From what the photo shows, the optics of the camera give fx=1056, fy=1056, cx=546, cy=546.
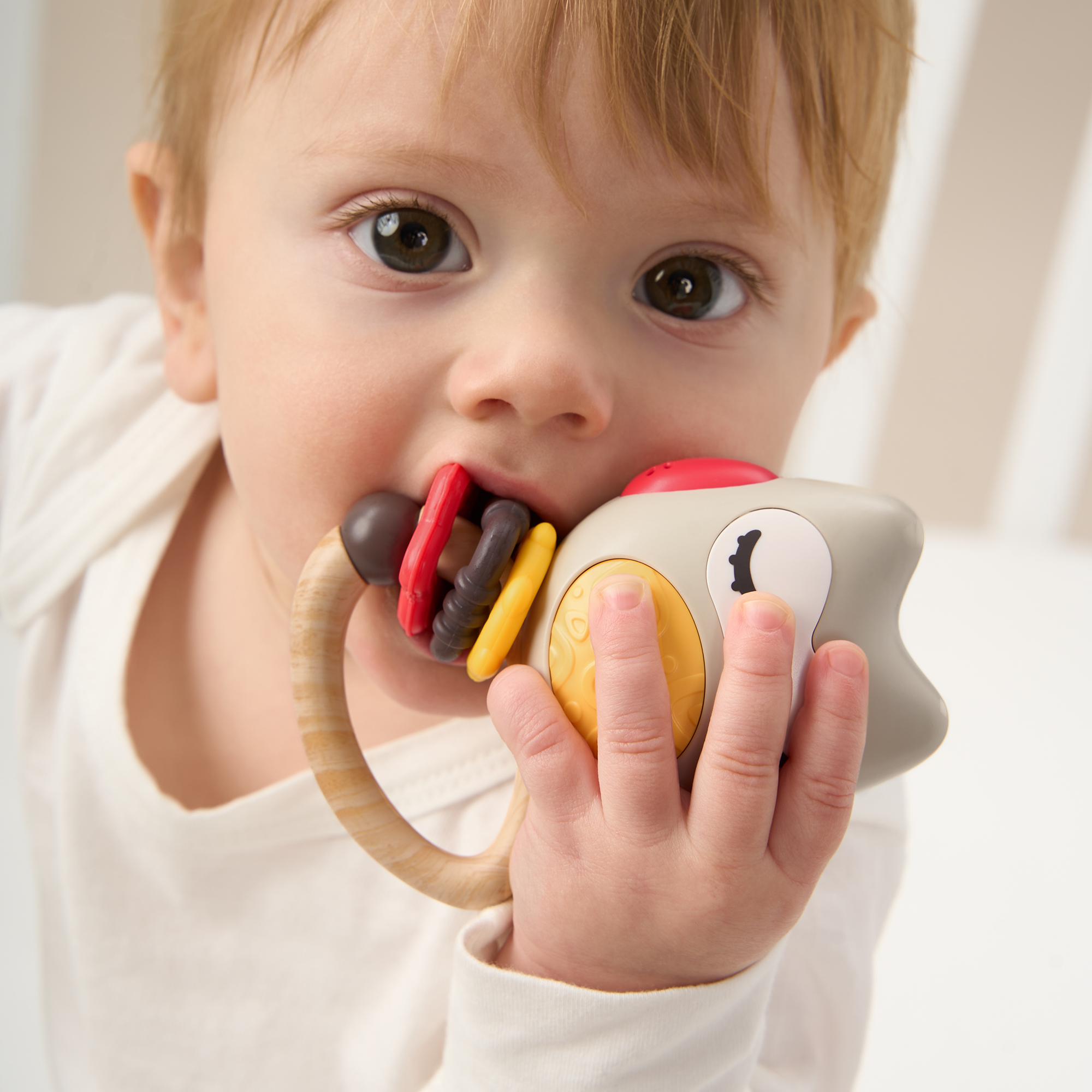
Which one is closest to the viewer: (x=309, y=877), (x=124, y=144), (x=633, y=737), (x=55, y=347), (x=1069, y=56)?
(x=633, y=737)

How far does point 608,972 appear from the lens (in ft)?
1.39

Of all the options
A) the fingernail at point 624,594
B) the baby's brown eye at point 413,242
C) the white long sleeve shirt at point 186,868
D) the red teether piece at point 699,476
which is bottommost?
the white long sleeve shirt at point 186,868

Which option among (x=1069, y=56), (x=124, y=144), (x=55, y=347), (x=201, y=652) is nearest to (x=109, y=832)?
(x=201, y=652)

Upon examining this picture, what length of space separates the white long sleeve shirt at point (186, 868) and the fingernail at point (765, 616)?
0.90 ft

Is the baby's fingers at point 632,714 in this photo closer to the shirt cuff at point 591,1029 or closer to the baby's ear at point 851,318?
the shirt cuff at point 591,1029

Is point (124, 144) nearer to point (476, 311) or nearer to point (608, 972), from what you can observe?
point (476, 311)

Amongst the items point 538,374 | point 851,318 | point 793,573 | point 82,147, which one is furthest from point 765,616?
point 82,147

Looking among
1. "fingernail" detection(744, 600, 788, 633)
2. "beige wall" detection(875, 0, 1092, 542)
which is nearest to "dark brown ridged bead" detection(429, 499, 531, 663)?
"fingernail" detection(744, 600, 788, 633)

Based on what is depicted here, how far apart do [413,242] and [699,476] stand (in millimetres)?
160

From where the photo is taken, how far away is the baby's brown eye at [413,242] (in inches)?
17.7

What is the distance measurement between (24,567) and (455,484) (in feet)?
1.45

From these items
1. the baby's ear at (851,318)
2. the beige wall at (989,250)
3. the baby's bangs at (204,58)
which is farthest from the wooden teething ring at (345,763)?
the beige wall at (989,250)

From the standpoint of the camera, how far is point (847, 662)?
363 millimetres

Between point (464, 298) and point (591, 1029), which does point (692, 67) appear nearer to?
point (464, 298)
